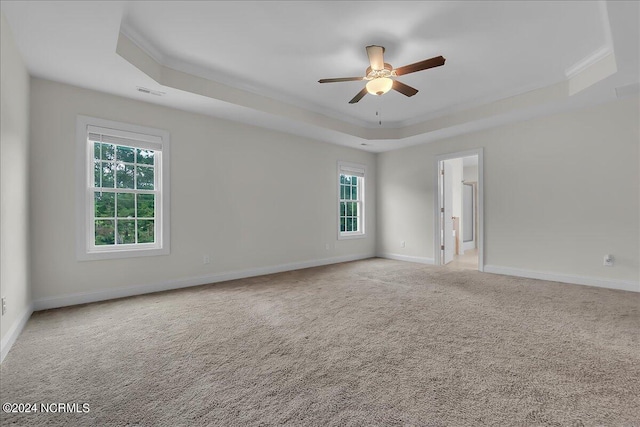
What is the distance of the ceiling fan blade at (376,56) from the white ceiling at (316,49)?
0.17m

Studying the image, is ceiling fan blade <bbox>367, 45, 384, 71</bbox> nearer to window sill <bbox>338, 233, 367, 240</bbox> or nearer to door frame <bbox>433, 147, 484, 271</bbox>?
door frame <bbox>433, 147, 484, 271</bbox>

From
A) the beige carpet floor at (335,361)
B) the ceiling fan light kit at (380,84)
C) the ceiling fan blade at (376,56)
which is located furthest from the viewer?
the ceiling fan light kit at (380,84)

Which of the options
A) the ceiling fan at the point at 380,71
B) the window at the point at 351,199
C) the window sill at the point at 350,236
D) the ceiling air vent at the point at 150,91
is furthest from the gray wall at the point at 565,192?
the ceiling air vent at the point at 150,91

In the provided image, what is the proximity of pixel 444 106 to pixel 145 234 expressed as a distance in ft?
16.2

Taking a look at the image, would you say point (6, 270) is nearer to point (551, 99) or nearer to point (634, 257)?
point (551, 99)

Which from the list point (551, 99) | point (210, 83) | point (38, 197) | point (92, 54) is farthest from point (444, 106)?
point (38, 197)

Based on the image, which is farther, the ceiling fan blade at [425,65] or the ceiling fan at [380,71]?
the ceiling fan at [380,71]

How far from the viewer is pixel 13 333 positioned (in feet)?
7.61

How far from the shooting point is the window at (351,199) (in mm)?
6332

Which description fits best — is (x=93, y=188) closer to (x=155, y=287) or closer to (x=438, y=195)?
(x=155, y=287)

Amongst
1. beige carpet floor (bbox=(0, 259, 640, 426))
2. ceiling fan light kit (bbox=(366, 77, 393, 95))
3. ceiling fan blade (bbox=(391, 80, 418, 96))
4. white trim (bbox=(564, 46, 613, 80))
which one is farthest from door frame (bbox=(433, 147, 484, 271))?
ceiling fan light kit (bbox=(366, 77, 393, 95))

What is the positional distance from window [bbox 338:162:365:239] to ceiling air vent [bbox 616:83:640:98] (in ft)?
13.5

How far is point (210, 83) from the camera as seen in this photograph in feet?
12.1

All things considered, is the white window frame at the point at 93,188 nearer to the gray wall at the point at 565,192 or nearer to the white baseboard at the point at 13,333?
the white baseboard at the point at 13,333
